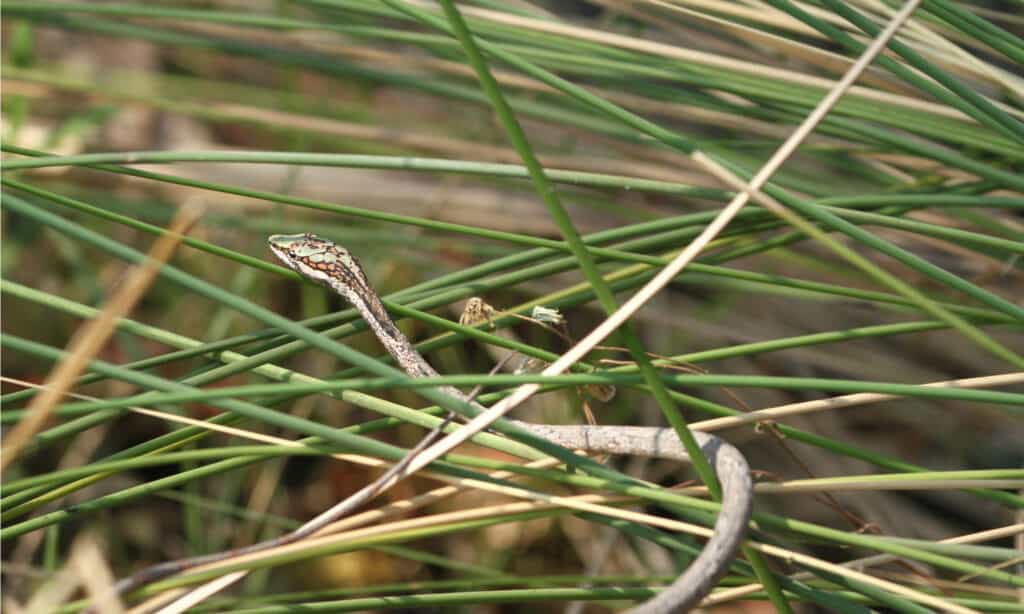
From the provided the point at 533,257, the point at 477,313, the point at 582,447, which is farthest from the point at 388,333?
the point at 582,447

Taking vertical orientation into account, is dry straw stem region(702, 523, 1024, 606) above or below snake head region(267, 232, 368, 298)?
below

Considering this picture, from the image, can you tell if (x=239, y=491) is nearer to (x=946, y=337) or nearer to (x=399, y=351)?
(x=399, y=351)

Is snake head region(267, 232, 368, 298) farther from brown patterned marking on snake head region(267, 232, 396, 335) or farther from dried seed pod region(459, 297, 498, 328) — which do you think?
dried seed pod region(459, 297, 498, 328)

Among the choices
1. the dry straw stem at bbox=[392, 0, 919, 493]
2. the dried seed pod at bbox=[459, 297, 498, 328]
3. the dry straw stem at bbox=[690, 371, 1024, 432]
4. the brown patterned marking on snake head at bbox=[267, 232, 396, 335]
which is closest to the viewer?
the dry straw stem at bbox=[392, 0, 919, 493]

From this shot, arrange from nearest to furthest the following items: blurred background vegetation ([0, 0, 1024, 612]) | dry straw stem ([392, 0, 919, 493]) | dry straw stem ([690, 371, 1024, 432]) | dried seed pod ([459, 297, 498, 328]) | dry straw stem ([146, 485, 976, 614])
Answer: dry straw stem ([392, 0, 919, 493]), dry straw stem ([146, 485, 976, 614]), dry straw stem ([690, 371, 1024, 432]), blurred background vegetation ([0, 0, 1024, 612]), dried seed pod ([459, 297, 498, 328])

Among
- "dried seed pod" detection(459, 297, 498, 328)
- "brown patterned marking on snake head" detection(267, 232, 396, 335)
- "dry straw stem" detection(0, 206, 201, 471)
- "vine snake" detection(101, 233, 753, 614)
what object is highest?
"dry straw stem" detection(0, 206, 201, 471)

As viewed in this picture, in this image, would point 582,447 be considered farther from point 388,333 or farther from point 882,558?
point 882,558

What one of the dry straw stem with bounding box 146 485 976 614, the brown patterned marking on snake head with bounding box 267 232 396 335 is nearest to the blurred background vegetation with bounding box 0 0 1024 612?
the dry straw stem with bounding box 146 485 976 614

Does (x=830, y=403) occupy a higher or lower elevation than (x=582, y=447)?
higher
